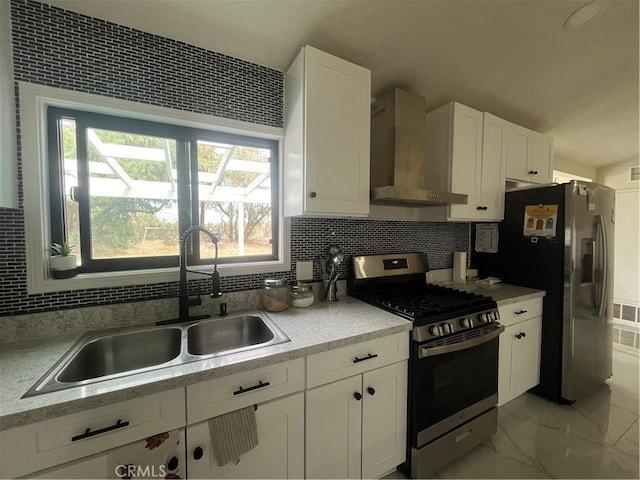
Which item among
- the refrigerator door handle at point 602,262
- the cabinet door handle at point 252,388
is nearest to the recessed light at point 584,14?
the refrigerator door handle at point 602,262

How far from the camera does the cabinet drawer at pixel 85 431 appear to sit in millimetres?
712

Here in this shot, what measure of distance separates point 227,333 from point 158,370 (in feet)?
1.80

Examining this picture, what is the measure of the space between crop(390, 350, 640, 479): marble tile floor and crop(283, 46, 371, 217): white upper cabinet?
5.41ft

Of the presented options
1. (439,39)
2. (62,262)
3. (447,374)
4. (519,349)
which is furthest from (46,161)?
(519,349)

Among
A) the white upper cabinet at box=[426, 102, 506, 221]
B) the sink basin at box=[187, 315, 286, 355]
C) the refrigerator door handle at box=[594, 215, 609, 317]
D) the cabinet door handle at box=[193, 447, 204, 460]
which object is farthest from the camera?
the refrigerator door handle at box=[594, 215, 609, 317]

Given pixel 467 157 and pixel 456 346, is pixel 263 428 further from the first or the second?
pixel 467 157

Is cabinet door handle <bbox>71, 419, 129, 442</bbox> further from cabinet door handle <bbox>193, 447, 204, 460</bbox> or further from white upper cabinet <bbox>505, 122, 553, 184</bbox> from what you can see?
white upper cabinet <bbox>505, 122, 553, 184</bbox>

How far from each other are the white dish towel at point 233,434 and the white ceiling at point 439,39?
73.9 inches

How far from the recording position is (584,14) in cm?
143

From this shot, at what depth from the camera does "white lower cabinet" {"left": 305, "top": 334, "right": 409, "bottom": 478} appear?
1149 mm

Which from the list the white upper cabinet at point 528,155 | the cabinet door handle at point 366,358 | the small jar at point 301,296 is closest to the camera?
the cabinet door handle at point 366,358

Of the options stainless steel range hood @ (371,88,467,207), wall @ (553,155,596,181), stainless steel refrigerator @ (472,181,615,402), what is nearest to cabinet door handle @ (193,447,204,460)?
stainless steel range hood @ (371,88,467,207)

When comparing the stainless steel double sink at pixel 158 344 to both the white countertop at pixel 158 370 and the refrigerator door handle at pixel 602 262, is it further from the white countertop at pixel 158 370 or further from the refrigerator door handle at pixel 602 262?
the refrigerator door handle at pixel 602 262

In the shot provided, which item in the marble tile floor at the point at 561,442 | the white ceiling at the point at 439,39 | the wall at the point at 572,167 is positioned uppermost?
the white ceiling at the point at 439,39
